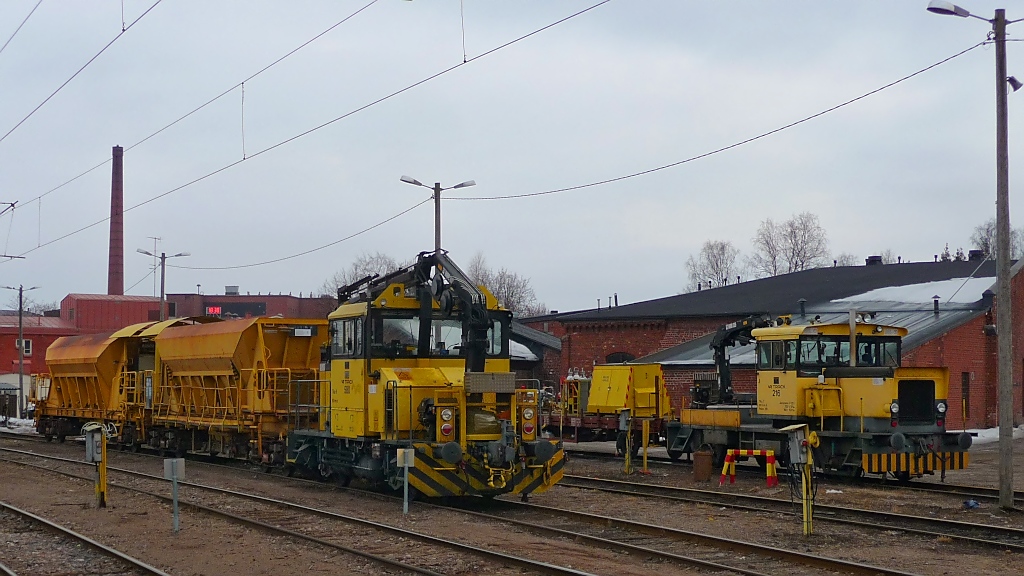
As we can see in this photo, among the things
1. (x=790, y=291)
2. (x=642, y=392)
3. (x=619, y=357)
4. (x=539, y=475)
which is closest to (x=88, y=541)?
(x=539, y=475)

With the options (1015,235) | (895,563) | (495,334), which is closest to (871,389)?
(495,334)

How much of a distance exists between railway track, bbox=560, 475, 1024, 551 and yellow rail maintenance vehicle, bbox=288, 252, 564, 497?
10.4 feet

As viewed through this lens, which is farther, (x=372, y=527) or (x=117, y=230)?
(x=117, y=230)

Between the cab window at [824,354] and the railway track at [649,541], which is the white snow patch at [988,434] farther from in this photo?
the railway track at [649,541]

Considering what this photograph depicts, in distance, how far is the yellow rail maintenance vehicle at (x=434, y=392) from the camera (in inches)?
623

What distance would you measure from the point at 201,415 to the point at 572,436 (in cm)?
1148

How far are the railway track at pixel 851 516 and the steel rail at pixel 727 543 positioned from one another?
2649 millimetres

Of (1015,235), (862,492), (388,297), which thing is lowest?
(862,492)

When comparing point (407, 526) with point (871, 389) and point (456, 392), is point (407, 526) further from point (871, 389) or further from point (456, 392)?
point (871, 389)

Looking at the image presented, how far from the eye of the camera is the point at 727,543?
12.7 metres

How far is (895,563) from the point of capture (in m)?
11.7

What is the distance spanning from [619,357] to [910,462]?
78.6 feet

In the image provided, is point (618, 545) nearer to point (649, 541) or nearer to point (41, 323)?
point (649, 541)

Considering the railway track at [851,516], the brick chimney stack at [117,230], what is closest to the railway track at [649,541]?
the railway track at [851,516]
